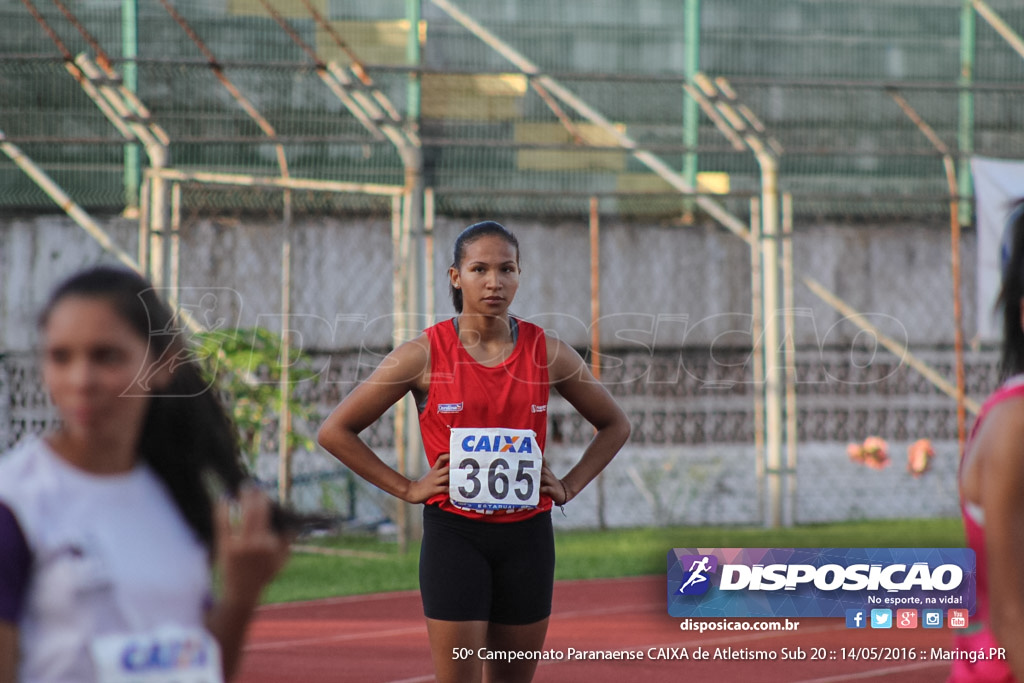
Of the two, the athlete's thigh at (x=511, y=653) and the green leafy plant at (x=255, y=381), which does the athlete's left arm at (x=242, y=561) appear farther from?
the green leafy plant at (x=255, y=381)

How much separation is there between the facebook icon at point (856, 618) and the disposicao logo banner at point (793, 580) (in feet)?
0.13

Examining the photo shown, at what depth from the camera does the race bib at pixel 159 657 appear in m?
1.72

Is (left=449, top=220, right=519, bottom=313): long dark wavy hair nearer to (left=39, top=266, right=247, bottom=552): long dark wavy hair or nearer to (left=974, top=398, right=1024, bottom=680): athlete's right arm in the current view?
(left=39, top=266, right=247, bottom=552): long dark wavy hair

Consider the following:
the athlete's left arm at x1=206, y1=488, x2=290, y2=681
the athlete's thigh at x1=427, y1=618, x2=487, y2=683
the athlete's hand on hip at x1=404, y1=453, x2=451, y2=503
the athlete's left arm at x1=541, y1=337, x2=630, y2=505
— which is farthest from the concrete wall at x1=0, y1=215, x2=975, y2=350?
the athlete's left arm at x1=206, y1=488, x2=290, y2=681

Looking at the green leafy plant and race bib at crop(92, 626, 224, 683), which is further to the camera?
the green leafy plant

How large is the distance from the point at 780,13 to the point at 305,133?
14.3 ft

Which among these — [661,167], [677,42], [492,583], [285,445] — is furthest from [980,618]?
[677,42]

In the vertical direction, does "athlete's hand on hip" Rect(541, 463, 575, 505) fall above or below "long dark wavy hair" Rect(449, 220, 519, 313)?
below

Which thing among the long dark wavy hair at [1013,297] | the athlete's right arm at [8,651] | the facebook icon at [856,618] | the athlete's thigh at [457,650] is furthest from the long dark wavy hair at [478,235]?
the facebook icon at [856,618]

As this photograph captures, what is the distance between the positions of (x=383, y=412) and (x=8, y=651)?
2.44m

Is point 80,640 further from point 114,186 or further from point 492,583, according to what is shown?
point 114,186

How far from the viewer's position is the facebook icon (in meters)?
6.34

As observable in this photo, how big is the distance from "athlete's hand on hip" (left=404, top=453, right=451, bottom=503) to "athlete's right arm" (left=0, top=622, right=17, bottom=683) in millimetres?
2244

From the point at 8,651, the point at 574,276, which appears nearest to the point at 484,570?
the point at 8,651
